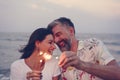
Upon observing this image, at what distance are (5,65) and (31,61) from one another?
10606 mm

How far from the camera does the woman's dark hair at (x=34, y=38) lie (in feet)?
13.3

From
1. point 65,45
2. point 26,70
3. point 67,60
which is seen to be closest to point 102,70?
point 67,60

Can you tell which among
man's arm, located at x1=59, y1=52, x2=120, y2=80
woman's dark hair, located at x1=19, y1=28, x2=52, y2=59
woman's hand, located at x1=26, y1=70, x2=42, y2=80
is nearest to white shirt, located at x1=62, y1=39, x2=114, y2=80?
man's arm, located at x1=59, y1=52, x2=120, y2=80

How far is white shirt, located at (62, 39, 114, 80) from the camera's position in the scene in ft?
13.1

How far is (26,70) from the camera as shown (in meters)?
4.07

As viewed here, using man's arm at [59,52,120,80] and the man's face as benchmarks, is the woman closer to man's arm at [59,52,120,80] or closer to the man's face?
the man's face

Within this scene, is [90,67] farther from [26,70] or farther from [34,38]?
[34,38]

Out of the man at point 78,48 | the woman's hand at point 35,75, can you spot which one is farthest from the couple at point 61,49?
the woman's hand at point 35,75

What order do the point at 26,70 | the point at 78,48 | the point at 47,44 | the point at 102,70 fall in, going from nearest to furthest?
the point at 102,70
the point at 47,44
the point at 26,70
the point at 78,48

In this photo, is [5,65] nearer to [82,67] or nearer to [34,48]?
[34,48]

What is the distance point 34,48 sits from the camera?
14.0 ft

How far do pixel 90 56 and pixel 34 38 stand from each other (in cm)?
79

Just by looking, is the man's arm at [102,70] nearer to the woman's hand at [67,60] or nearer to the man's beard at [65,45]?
the woman's hand at [67,60]

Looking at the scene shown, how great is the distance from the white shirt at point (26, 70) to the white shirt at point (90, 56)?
156 millimetres
